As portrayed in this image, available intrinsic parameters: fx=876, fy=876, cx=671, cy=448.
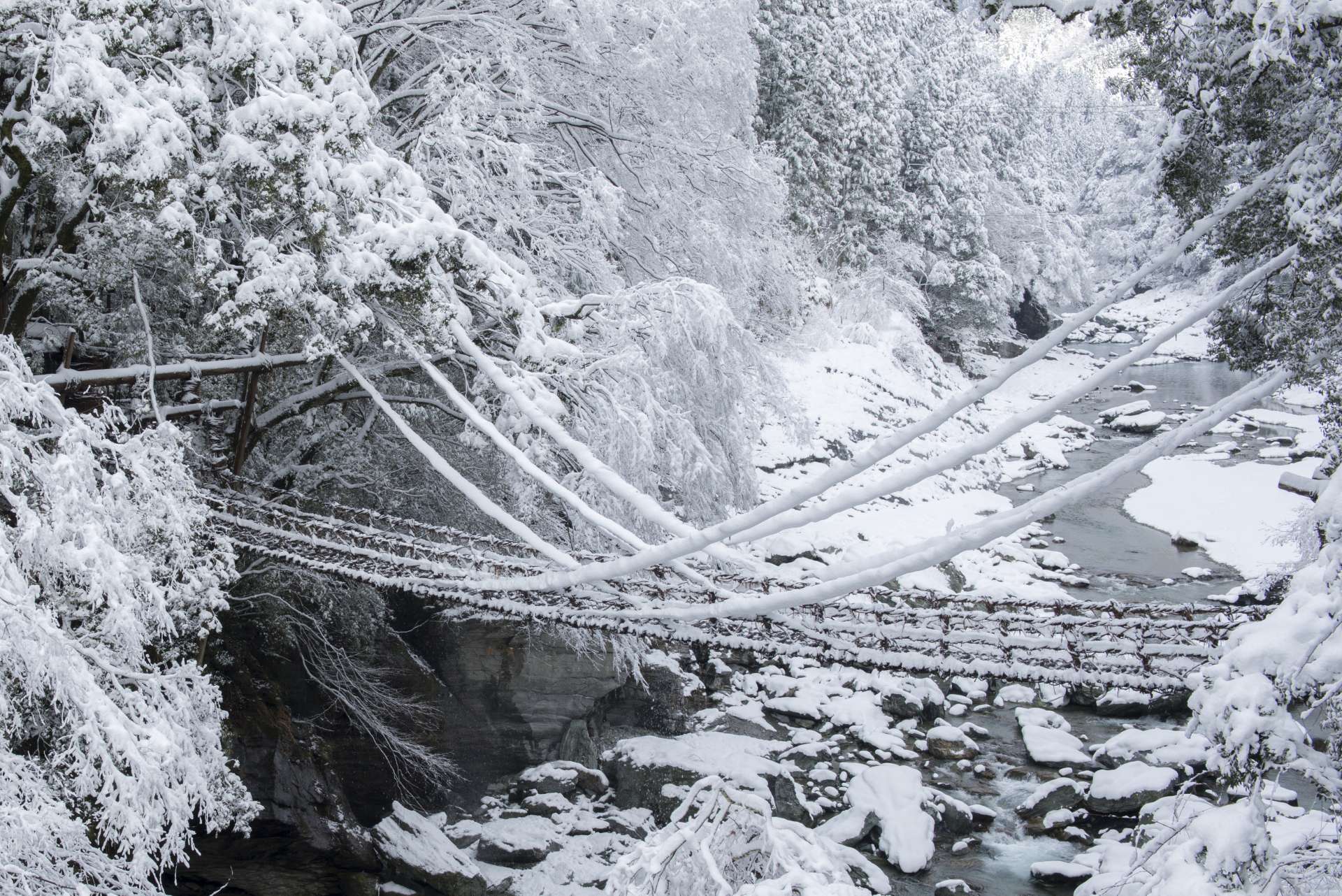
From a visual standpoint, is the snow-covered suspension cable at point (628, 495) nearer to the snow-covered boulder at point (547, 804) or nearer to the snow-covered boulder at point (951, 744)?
the snow-covered boulder at point (547, 804)

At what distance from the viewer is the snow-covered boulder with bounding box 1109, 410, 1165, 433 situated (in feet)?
56.2

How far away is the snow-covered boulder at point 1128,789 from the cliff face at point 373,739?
145 inches

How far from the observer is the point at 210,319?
4.47m

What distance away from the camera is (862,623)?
3.79m

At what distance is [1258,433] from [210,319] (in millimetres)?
17694

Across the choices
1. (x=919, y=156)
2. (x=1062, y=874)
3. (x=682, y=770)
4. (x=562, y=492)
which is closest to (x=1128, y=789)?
(x=1062, y=874)

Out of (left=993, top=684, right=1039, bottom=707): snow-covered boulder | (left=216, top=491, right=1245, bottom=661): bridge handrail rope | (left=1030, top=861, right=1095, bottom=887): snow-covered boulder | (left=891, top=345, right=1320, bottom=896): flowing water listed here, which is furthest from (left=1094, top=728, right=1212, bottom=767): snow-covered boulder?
(left=216, top=491, right=1245, bottom=661): bridge handrail rope

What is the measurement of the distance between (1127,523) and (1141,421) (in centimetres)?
502

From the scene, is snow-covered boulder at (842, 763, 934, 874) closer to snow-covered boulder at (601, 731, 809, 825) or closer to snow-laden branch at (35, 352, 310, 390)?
snow-covered boulder at (601, 731, 809, 825)

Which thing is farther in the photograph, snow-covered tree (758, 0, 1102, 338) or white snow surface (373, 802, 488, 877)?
snow-covered tree (758, 0, 1102, 338)

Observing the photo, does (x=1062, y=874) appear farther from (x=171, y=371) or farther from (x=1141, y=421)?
(x=1141, y=421)

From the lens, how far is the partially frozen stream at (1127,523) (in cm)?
1063

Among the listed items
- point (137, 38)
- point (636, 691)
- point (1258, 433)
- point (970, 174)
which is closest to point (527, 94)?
point (137, 38)

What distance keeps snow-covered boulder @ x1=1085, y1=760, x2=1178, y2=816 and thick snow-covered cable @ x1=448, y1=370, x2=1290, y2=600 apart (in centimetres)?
489
